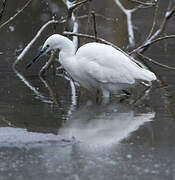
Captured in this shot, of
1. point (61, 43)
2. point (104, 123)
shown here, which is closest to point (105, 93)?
point (61, 43)

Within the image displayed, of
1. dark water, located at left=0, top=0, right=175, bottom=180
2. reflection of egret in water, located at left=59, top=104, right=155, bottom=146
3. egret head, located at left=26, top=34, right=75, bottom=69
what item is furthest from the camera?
egret head, located at left=26, top=34, right=75, bottom=69

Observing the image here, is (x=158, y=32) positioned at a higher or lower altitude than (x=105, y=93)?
higher

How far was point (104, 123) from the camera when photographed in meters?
7.17

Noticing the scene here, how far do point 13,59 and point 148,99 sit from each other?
389 centimetres

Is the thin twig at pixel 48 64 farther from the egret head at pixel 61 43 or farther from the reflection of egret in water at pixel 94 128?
the reflection of egret in water at pixel 94 128

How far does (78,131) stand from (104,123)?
19.9 inches

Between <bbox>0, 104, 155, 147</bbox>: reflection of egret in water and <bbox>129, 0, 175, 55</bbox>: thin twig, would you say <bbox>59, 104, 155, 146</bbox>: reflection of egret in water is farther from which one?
<bbox>129, 0, 175, 55</bbox>: thin twig

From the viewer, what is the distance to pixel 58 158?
5.74m

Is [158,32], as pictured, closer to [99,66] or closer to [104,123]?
[99,66]

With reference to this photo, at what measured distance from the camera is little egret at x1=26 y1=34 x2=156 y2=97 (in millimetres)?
8773

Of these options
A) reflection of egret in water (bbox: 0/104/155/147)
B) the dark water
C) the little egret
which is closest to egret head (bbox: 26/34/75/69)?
the little egret

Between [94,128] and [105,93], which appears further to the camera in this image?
[105,93]

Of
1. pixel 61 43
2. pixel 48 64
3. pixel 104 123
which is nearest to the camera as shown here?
pixel 104 123

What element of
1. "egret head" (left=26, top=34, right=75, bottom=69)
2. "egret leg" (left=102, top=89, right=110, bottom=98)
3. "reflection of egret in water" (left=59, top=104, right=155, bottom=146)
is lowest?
"egret leg" (left=102, top=89, right=110, bottom=98)
